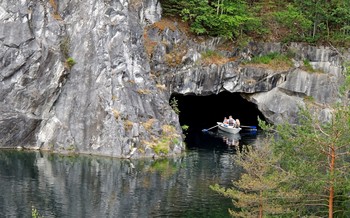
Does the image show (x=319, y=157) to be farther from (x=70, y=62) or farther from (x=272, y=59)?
(x=272, y=59)

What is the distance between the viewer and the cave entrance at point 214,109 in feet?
221

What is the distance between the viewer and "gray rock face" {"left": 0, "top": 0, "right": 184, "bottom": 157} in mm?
45531

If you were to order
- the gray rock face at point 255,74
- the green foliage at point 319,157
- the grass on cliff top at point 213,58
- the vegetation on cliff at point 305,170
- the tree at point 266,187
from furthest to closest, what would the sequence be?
1. the grass on cliff top at point 213,58
2. the gray rock face at point 255,74
3. the tree at point 266,187
4. the vegetation on cliff at point 305,170
5. the green foliage at point 319,157

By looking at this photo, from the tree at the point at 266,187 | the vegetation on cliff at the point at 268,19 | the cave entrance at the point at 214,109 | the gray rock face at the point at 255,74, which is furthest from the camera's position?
the cave entrance at the point at 214,109

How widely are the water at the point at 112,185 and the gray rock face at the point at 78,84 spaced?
1.93 metres

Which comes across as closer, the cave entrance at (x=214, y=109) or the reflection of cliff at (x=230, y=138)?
the reflection of cliff at (x=230, y=138)

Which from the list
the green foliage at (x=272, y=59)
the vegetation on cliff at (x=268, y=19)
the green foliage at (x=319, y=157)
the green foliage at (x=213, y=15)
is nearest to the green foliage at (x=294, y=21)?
the vegetation on cliff at (x=268, y=19)

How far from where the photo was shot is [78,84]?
47.6 m

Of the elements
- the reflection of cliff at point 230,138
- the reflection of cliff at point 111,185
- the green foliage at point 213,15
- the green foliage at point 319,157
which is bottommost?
the reflection of cliff at point 111,185

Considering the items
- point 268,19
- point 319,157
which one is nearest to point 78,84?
point 268,19

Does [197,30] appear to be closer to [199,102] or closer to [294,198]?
[199,102]

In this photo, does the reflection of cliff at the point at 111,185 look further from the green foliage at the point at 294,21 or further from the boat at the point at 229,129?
the green foliage at the point at 294,21

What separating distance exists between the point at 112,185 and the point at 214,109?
125 feet

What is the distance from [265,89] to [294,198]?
37.1m
